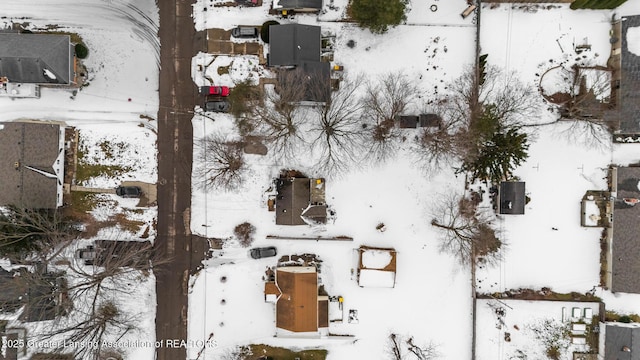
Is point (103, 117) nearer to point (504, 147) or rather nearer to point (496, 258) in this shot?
point (504, 147)

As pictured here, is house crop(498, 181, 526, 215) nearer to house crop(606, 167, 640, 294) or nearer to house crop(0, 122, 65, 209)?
house crop(606, 167, 640, 294)

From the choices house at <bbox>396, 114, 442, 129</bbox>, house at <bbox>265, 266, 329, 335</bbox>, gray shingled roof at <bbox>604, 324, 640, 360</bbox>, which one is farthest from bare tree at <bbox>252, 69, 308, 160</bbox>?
gray shingled roof at <bbox>604, 324, 640, 360</bbox>

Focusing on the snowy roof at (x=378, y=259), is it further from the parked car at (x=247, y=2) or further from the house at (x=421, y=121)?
the parked car at (x=247, y=2)

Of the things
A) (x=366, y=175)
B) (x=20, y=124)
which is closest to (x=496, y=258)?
(x=366, y=175)

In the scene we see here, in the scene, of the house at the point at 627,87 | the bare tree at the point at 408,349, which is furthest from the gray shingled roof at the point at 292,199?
the house at the point at 627,87

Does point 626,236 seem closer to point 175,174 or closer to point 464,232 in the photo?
point 464,232

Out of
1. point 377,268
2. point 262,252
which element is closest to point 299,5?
point 262,252
